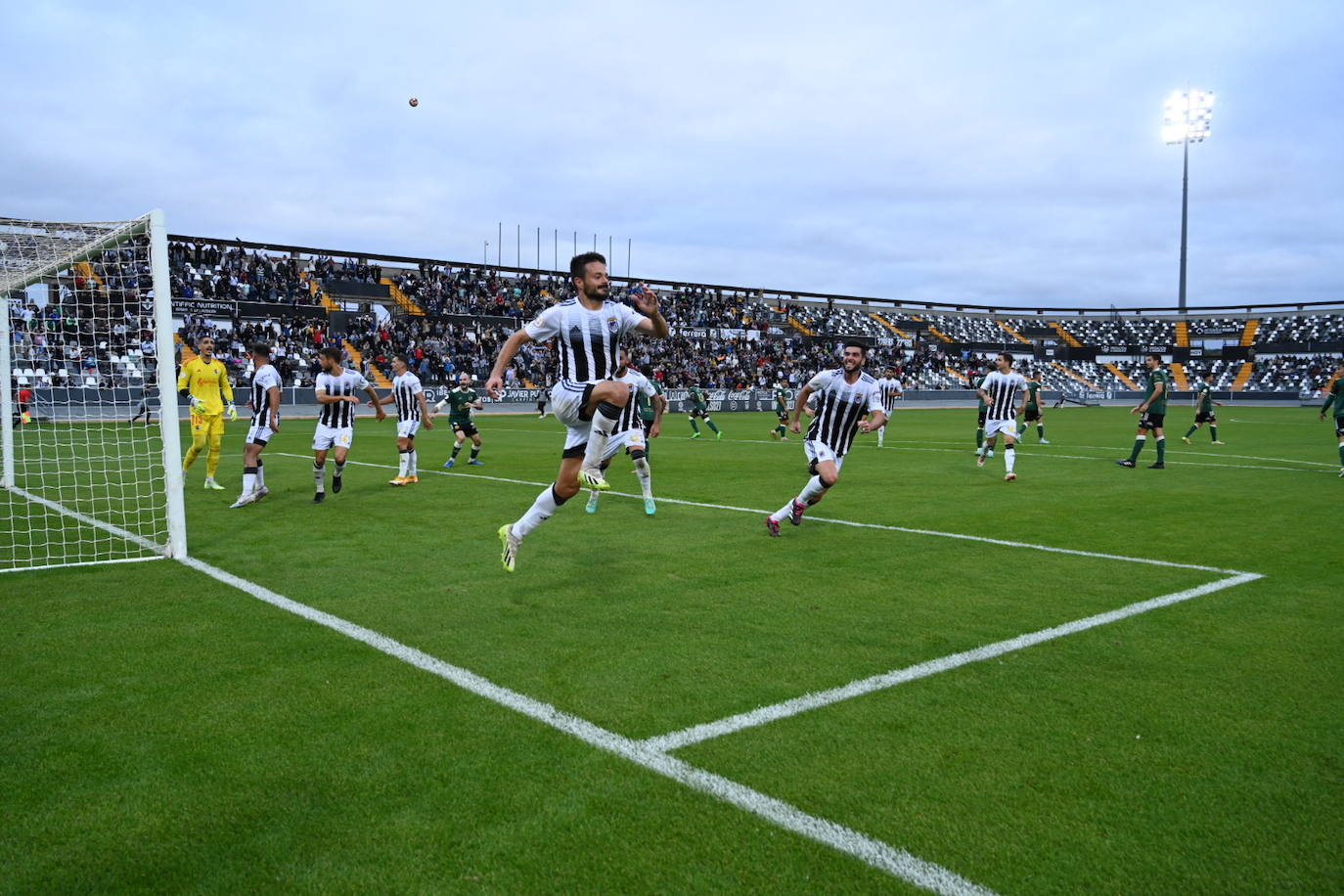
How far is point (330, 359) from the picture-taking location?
11555 mm

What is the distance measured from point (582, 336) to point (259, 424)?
706 cm

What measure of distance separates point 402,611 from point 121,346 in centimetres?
1043

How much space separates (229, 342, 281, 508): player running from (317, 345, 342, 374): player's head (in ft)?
2.09

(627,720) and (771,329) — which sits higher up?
(771,329)

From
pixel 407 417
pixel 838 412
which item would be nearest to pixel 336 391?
pixel 407 417

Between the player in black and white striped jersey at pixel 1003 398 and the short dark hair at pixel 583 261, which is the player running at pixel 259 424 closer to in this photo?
the short dark hair at pixel 583 261

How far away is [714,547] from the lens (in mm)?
7910

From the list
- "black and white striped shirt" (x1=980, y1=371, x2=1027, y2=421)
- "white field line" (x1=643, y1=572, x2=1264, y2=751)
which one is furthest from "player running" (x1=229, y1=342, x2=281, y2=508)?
"black and white striped shirt" (x1=980, y1=371, x2=1027, y2=421)

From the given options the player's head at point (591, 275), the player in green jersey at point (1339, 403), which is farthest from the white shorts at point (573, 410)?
the player in green jersey at point (1339, 403)

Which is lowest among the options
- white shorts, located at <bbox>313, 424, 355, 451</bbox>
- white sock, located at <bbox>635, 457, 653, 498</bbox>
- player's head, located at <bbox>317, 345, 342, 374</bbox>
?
white sock, located at <bbox>635, 457, 653, 498</bbox>

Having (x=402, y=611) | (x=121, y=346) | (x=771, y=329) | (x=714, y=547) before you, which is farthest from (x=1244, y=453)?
(x=771, y=329)

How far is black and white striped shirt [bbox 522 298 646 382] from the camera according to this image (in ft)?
20.2

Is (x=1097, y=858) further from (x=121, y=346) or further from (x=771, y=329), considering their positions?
(x=771, y=329)

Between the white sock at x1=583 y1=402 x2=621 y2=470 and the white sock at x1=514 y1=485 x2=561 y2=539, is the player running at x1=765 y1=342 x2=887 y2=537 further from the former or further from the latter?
the white sock at x1=514 y1=485 x2=561 y2=539
